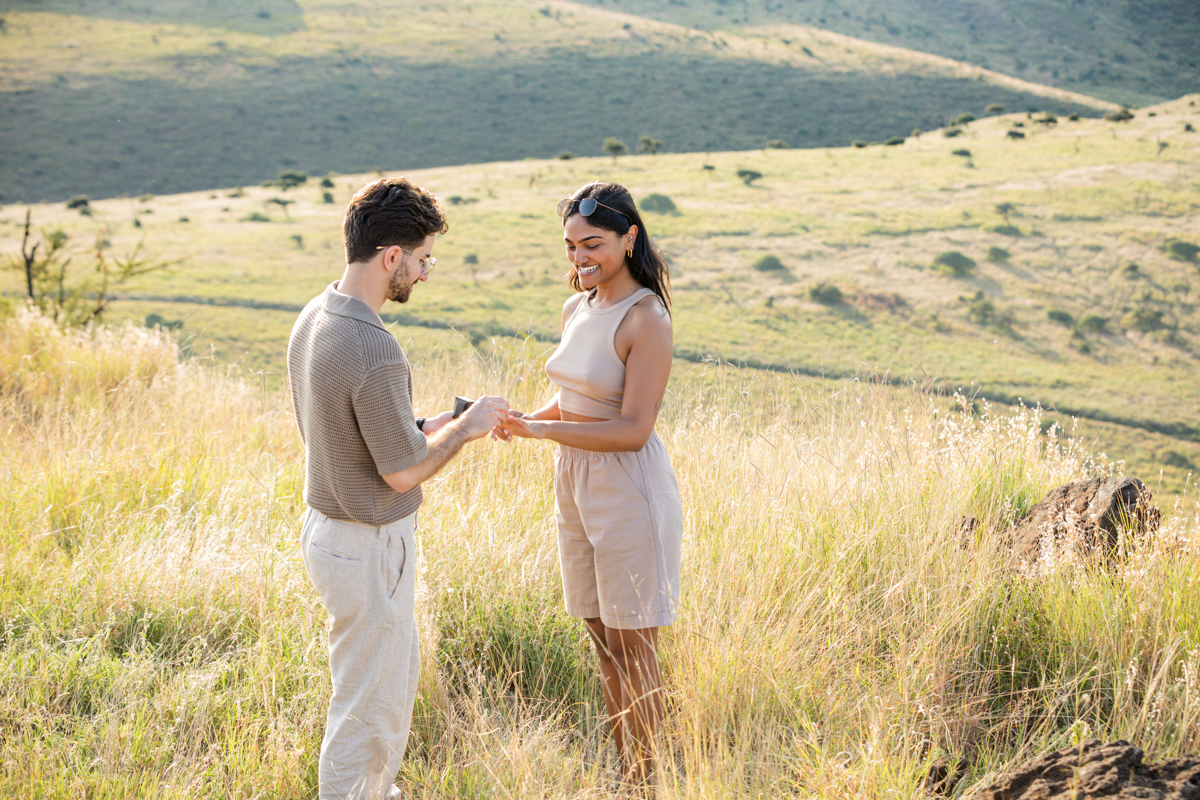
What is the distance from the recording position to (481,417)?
8.38ft

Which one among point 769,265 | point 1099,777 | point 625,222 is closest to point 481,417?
point 625,222

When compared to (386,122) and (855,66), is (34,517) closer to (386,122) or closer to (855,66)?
(386,122)

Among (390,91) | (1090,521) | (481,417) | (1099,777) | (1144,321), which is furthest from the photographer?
(390,91)

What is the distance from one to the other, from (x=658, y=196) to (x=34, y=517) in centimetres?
4348

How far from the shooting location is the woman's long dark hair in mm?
2861

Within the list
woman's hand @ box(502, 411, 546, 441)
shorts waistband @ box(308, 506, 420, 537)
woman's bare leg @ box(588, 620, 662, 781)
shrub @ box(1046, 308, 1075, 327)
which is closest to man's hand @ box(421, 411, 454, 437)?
woman's hand @ box(502, 411, 546, 441)

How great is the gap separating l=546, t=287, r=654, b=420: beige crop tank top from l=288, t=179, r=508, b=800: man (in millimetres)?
449

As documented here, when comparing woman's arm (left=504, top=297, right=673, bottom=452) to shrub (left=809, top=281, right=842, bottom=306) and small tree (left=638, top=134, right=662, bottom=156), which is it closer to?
shrub (left=809, top=281, right=842, bottom=306)

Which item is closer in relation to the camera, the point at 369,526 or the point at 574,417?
the point at 369,526

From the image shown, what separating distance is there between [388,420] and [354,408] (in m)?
0.11

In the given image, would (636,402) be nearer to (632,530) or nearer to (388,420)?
(632,530)

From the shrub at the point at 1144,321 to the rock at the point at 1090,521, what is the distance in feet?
115

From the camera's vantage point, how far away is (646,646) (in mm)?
2895

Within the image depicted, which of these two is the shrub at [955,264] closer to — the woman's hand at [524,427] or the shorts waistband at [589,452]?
the shorts waistband at [589,452]
